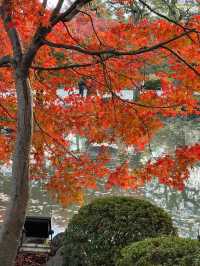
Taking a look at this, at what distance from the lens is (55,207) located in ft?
49.8

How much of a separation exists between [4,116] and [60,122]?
1.34 meters

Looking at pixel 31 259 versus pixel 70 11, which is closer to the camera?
pixel 70 11

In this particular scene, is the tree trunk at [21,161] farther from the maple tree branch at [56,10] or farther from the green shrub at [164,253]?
the green shrub at [164,253]

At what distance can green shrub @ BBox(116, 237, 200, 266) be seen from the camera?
14.5 feet

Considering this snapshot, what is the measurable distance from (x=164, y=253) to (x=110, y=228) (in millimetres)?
2057

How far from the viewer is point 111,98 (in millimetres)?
8594

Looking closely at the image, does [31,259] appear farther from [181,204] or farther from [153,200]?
[181,204]

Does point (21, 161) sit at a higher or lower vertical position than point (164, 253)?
higher

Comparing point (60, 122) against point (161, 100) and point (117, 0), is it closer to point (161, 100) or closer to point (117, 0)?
point (161, 100)

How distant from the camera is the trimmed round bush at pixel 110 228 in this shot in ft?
21.3

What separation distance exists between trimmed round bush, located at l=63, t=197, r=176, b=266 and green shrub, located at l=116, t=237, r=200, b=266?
153cm

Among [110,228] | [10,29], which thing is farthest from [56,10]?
[110,228]

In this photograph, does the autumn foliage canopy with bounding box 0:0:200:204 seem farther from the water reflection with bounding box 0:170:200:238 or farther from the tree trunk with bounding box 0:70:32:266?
the water reflection with bounding box 0:170:200:238

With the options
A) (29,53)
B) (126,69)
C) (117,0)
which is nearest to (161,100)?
(126,69)
